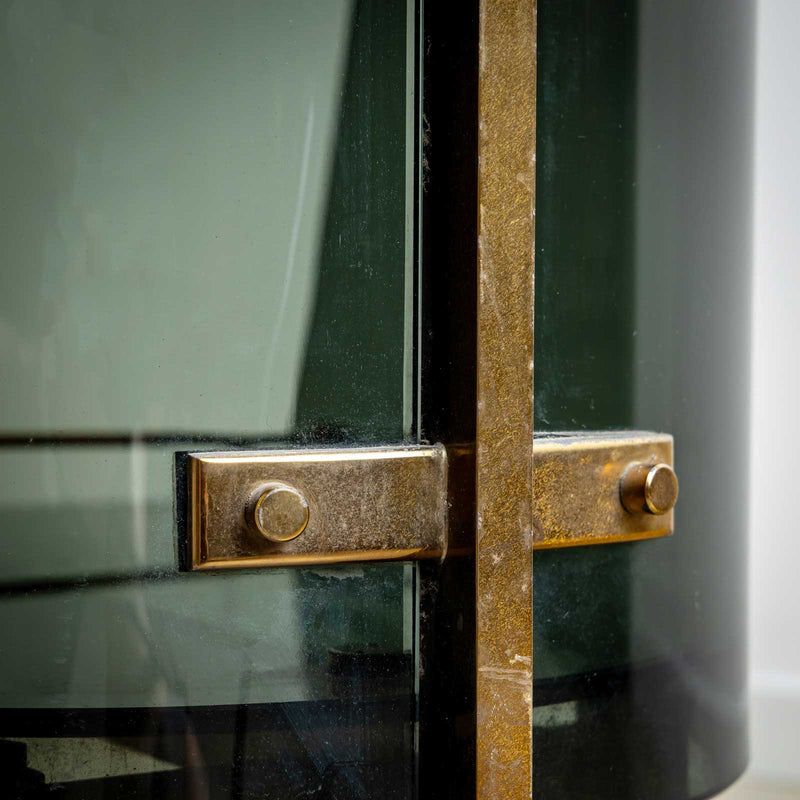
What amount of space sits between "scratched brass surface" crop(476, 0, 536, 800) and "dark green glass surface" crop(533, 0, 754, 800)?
0.04 m

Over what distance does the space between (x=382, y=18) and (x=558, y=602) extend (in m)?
0.22

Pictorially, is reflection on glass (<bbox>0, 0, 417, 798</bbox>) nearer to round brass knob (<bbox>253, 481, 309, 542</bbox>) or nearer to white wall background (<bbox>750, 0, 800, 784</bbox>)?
round brass knob (<bbox>253, 481, 309, 542</bbox>)

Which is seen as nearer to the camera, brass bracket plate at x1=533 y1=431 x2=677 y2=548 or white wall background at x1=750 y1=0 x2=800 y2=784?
brass bracket plate at x1=533 y1=431 x2=677 y2=548

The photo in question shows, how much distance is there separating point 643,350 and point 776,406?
0.53 meters

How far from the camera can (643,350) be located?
0.38m

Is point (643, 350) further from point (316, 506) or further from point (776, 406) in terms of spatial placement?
point (776, 406)

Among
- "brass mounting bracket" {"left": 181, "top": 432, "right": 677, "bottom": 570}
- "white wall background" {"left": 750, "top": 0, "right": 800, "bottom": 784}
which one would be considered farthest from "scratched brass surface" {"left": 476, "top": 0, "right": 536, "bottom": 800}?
"white wall background" {"left": 750, "top": 0, "right": 800, "bottom": 784}

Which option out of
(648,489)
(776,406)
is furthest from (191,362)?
(776,406)

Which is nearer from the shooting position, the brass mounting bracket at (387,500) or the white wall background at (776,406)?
the brass mounting bracket at (387,500)

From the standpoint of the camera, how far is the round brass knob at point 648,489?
1.18ft

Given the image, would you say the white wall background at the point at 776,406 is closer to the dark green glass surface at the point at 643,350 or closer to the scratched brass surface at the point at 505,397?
the dark green glass surface at the point at 643,350

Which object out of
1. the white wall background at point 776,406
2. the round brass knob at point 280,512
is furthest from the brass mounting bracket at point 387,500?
the white wall background at point 776,406

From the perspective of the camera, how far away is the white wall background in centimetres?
84

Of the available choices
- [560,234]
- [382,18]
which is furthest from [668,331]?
[382,18]
